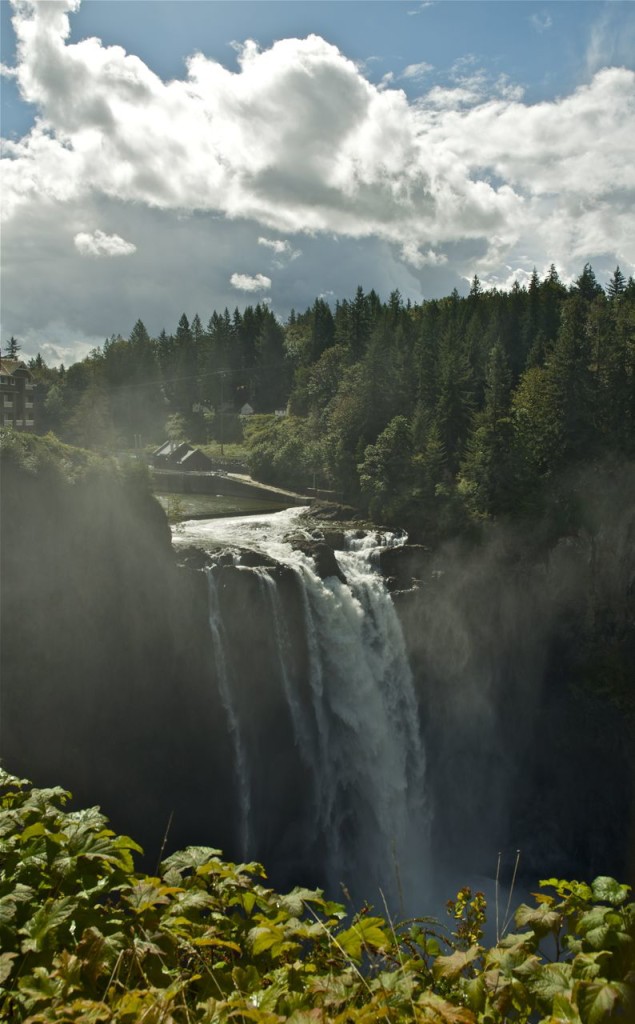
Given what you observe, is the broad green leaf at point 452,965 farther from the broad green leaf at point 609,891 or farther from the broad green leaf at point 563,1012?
the broad green leaf at point 609,891

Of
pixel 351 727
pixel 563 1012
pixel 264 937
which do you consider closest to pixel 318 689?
pixel 351 727

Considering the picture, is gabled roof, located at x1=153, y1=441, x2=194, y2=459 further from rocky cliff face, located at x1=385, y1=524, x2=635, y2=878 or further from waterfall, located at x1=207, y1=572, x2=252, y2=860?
waterfall, located at x1=207, y1=572, x2=252, y2=860

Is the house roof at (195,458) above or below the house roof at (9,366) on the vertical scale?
below

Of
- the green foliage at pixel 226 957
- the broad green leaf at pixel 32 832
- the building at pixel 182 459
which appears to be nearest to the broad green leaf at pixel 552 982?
the green foliage at pixel 226 957

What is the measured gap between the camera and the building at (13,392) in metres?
49.7

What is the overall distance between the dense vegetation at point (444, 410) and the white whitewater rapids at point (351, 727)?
1054cm

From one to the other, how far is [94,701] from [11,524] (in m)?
7.44

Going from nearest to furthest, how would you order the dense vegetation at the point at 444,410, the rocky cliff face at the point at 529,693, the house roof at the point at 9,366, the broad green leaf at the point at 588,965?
1. the broad green leaf at the point at 588,965
2. the rocky cliff face at the point at 529,693
3. the dense vegetation at the point at 444,410
4. the house roof at the point at 9,366

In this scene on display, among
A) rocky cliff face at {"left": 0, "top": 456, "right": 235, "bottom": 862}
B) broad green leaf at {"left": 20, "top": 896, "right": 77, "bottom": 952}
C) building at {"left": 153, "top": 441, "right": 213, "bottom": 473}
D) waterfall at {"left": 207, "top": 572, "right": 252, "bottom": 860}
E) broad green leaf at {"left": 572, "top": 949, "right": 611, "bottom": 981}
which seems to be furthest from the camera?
building at {"left": 153, "top": 441, "right": 213, "bottom": 473}

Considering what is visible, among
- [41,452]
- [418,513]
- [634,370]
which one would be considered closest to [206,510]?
[418,513]

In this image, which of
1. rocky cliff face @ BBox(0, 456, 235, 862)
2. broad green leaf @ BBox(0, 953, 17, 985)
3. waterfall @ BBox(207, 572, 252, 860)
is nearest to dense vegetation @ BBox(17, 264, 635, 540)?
waterfall @ BBox(207, 572, 252, 860)

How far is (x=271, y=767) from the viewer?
1185 inches

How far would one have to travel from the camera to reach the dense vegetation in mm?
43938

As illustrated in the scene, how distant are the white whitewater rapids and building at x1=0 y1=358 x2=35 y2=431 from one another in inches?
963
